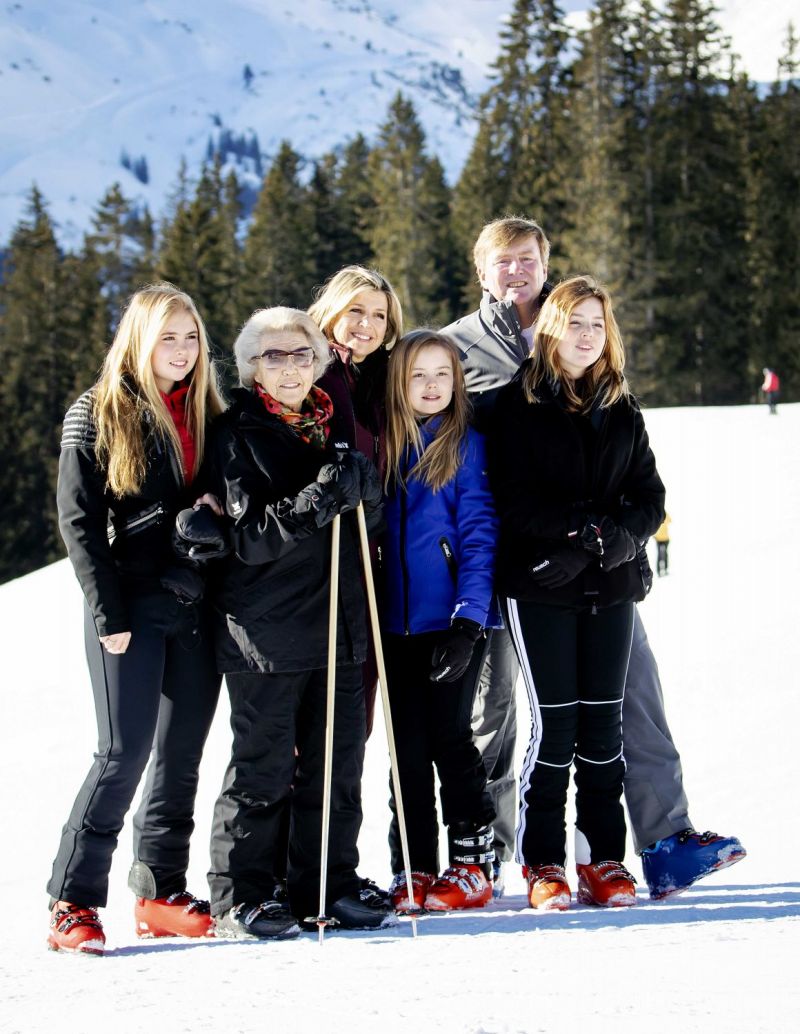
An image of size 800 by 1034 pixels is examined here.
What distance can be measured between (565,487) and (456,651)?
0.64 metres

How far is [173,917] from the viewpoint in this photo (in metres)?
3.66

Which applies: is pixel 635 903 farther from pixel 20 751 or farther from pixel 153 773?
pixel 20 751

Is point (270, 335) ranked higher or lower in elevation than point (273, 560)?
higher

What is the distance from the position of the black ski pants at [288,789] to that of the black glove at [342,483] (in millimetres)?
516

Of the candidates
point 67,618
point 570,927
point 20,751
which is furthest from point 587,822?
point 67,618

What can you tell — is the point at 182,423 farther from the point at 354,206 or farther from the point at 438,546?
the point at 354,206

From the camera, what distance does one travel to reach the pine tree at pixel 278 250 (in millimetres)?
47031

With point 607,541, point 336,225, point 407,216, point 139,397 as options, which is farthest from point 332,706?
point 336,225

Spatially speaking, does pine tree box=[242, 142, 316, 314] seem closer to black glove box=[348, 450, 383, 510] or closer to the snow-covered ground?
the snow-covered ground

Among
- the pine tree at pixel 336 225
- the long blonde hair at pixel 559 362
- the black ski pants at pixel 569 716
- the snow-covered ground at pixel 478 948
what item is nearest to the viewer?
the snow-covered ground at pixel 478 948

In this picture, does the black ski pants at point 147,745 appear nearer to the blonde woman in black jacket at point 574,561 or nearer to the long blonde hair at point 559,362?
the blonde woman in black jacket at point 574,561

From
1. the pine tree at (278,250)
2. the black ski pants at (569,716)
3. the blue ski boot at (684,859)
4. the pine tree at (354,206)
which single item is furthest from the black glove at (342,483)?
the pine tree at (354,206)

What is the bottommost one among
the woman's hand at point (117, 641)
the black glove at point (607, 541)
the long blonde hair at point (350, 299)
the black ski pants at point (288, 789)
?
the black ski pants at point (288, 789)

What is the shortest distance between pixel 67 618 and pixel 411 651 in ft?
32.6
